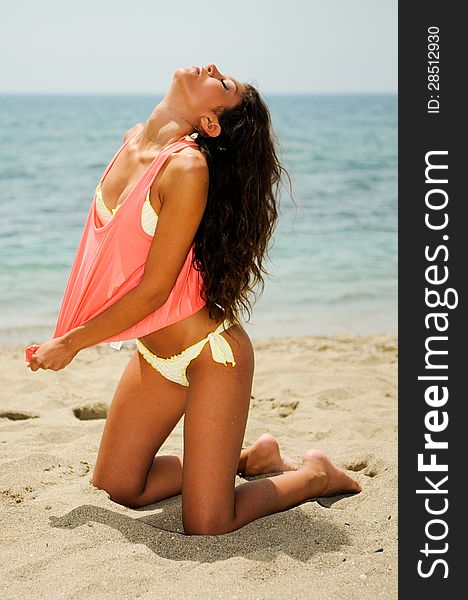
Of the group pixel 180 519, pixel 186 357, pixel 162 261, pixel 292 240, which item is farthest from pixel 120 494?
pixel 292 240

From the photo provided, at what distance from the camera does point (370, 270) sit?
9.68 metres

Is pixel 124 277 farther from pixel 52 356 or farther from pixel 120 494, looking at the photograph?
pixel 120 494

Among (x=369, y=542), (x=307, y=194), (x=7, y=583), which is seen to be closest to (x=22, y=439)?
(x=7, y=583)

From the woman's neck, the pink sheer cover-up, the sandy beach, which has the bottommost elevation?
the sandy beach

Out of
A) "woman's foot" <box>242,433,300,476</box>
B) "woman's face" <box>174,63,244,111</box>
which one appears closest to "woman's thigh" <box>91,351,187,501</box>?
"woman's foot" <box>242,433,300,476</box>

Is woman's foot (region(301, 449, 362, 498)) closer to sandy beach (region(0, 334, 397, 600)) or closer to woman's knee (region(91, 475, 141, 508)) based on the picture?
sandy beach (region(0, 334, 397, 600))

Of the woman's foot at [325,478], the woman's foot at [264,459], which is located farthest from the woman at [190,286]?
the woman's foot at [264,459]

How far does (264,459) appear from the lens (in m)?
3.86

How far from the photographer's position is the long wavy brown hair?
3.27 m

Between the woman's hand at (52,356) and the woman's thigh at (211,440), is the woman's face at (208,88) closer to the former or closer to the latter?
the woman's thigh at (211,440)

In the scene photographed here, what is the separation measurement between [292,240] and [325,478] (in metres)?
7.71

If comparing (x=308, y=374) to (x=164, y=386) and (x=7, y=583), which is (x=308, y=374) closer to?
(x=164, y=386)

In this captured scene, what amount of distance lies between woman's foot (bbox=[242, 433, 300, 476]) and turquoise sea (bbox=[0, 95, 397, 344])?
3374 mm

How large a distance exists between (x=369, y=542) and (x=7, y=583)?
51.4 inches
